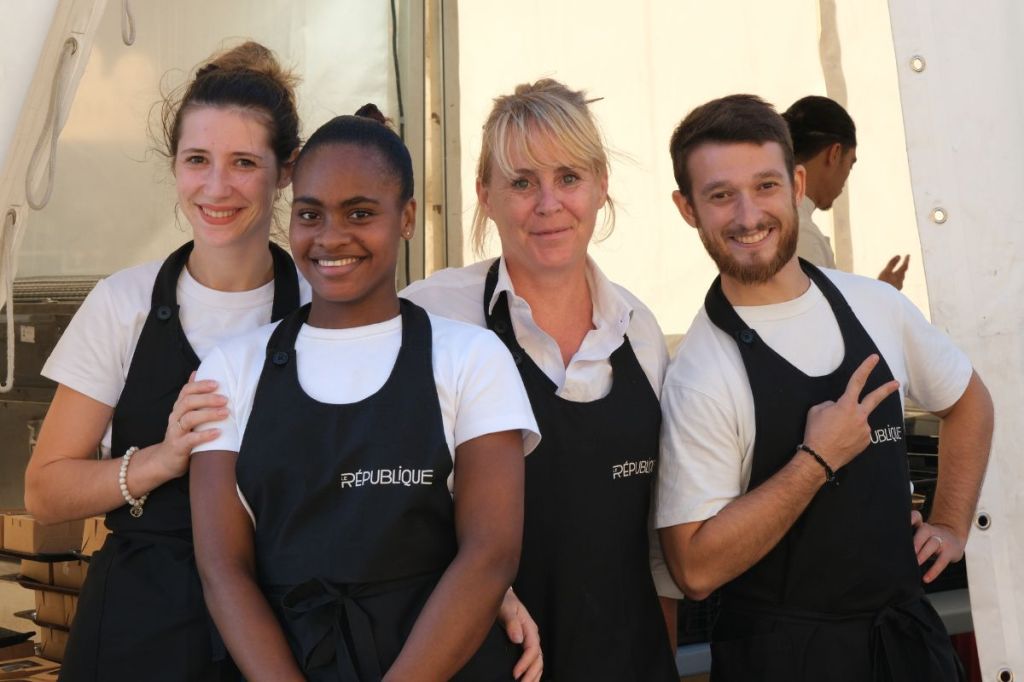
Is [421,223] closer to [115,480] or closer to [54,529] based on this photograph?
[54,529]

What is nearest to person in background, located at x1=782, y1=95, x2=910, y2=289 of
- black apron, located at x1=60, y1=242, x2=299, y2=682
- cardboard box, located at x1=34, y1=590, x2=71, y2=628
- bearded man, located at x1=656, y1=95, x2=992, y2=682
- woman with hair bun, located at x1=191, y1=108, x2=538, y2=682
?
bearded man, located at x1=656, y1=95, x2=992, y2=682

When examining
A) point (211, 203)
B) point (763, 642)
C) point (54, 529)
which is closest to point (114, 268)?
point (54, 529)

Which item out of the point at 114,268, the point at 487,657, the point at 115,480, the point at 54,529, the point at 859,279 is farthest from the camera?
the point at 114,268

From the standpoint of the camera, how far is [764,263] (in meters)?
1.77

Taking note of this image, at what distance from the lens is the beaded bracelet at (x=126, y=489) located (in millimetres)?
1520

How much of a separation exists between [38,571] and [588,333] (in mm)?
1748

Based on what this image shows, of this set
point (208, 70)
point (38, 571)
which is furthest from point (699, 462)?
point (38, 571)

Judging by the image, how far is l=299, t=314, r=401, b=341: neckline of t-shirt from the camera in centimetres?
146

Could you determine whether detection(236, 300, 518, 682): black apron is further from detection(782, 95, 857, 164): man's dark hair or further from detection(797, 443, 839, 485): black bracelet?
detection(782, 95, 857, 164): man's dark hair

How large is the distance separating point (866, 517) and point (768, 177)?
1.77ft

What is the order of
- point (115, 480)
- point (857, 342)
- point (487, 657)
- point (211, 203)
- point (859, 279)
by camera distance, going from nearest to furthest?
point (487, 657)
point (115, 480)
point (211, 203)
point (857, 342)
point (859, 279)

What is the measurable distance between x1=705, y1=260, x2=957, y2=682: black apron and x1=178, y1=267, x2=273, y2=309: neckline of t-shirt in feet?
2.35

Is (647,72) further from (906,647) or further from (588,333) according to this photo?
(906,647)

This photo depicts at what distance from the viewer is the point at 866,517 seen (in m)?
1.71
